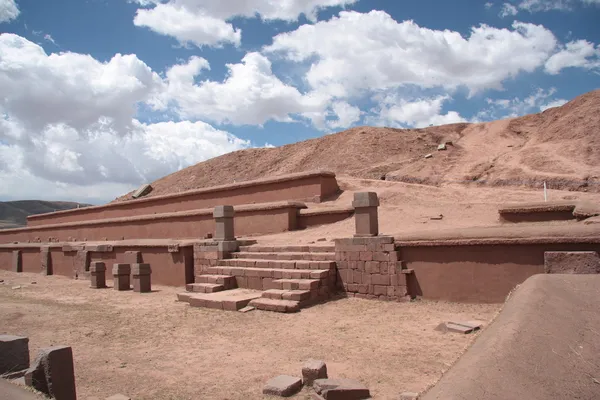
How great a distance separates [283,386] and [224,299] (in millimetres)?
4798

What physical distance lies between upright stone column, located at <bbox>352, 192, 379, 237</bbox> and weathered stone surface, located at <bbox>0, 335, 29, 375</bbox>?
6.24 meters

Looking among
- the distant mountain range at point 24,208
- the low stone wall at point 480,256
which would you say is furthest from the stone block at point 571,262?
the distant mountain range at point 24,208

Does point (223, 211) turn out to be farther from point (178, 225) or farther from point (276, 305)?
point (178, 225)

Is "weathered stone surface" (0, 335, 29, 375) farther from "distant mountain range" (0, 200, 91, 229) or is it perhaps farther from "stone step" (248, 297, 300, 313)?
"distant mountain range" (0, 200, 91, 229)

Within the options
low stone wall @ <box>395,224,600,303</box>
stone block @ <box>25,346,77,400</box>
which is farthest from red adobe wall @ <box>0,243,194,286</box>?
stone block @ <box>25,346,77,400</box>

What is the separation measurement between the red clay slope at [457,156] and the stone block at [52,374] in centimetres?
1949

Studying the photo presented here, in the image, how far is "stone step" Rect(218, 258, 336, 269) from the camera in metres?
9.51

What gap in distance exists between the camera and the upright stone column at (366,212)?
890 centimetres

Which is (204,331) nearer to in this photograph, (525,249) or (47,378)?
(47,378)

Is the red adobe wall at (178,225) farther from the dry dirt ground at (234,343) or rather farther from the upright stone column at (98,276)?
the dry dirt ground at (234,343)

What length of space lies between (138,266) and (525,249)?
946 cm

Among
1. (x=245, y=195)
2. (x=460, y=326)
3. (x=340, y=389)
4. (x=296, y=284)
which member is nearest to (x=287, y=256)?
(x=296, y=284)

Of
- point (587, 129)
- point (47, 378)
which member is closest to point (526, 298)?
point (47, 378)

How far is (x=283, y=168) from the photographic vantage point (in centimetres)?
3381
